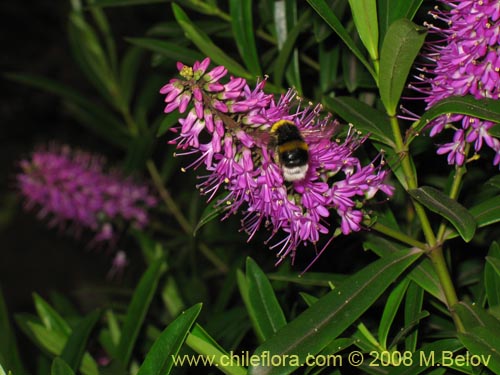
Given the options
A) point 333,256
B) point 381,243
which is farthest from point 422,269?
point 333,256

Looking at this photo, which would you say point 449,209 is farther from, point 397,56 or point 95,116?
point 95,116

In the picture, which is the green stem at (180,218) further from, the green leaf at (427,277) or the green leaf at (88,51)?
the green leaf at (427,277)

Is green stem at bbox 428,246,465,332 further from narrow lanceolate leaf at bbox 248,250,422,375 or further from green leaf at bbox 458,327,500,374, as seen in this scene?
green leaf at bbox 458,327,500,374

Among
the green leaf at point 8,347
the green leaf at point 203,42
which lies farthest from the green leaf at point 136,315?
the green leaf at point 203,42

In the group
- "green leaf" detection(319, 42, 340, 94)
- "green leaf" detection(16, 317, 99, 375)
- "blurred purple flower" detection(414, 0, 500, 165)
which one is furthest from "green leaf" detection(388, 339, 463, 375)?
"green leaf" detection(16, 317, 99, 375)

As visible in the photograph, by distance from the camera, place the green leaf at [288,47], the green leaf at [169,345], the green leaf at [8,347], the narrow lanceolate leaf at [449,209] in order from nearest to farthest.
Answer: the narrow lanceolate leaf at [449,209]
the green leaf at [169,345]
the green leaf at [288,47]
the green leaf at [8,347]
